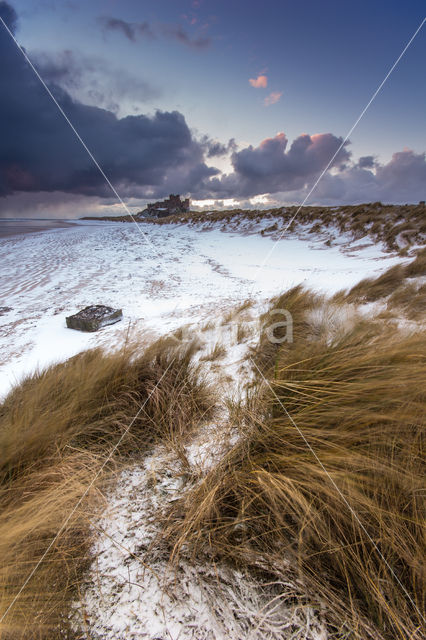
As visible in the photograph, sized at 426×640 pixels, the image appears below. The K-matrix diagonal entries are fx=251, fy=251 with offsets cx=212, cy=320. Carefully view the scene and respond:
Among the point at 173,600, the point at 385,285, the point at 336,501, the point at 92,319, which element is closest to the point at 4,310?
the point at 92,319

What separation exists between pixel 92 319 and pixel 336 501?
339 centimetres

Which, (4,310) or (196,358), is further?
(4,310)

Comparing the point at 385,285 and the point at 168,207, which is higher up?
the point at 168,207

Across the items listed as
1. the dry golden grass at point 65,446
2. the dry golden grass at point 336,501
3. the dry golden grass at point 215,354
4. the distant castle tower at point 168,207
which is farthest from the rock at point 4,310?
the distant castle tower at point 168,207

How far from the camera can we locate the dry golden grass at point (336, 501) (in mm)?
702

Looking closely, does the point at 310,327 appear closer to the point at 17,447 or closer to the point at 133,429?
the point at 133,429

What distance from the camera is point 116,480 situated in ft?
3.77

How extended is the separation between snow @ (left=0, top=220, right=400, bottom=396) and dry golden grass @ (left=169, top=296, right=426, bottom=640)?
1850 millimetres

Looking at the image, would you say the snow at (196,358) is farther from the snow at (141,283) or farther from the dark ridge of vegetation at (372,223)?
the dark ridge of vegetation at (372,223)

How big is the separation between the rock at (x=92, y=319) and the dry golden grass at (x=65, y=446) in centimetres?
143

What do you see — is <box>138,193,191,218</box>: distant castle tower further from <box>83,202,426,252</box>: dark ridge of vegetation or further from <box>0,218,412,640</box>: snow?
<box>0,218,412,640</box>: snow

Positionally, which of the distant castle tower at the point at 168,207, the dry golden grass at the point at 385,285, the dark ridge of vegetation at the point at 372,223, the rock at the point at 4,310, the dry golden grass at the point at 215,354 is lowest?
the dry golden grass at the point at 215,354

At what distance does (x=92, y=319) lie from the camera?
3.46 m

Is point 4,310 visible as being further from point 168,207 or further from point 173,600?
point 168,207
